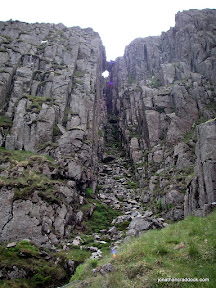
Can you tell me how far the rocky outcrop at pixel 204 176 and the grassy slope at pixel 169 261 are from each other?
4.76m

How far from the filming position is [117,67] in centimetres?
10088

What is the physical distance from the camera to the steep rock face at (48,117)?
29.7 m

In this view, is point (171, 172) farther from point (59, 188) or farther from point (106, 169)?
point (106, 169)

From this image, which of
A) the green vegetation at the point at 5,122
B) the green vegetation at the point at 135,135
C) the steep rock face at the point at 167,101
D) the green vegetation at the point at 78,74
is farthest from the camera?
the green vegetation at the point at 78,74

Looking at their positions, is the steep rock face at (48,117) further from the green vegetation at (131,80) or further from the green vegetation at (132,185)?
the green vegetation at (131,80)

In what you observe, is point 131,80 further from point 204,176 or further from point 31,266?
point 31,266

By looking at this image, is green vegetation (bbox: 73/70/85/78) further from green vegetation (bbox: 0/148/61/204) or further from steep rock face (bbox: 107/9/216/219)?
green vegetation (bbox: 0/148/61/204)

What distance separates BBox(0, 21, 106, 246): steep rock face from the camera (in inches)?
1168

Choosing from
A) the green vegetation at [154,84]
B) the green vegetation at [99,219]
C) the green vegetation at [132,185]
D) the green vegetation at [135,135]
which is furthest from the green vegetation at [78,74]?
the green vegetation at [99,219]

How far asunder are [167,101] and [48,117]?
3049cm

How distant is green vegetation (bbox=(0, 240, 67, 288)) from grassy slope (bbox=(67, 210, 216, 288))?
10.3 meters

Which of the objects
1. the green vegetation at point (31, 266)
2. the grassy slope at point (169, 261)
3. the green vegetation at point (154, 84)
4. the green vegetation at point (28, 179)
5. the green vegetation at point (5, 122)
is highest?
the green vegetation at point (154, 84)

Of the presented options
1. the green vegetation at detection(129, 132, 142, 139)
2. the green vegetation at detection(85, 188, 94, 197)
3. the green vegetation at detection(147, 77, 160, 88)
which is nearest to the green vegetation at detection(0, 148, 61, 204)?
the green vegetation at detection(85, 188, 94, 197)

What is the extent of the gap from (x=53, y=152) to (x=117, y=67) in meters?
67.0
